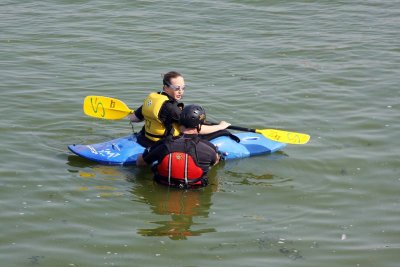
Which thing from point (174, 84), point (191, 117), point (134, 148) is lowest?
point (134, 148)

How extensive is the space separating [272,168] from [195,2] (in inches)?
316

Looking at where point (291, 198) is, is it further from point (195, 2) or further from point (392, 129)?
point (195, 2)

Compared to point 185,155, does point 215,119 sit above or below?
below

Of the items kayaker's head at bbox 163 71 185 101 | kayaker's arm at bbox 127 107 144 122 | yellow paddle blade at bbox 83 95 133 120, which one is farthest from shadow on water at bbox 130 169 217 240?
yellow paddle blade at bbox 83 95 133 120

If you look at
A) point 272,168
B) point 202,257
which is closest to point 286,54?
point 272,168

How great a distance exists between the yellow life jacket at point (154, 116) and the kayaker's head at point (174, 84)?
8 centimetres

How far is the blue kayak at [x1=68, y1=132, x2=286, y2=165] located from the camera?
28.8ft

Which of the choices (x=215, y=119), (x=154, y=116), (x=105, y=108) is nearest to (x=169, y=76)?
(x=154, y=116)

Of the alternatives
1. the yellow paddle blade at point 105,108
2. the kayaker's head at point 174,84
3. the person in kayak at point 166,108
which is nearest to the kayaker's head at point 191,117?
the person in kayak at point 166,108

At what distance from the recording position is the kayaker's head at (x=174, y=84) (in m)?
8.32

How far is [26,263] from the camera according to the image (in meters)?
6.56

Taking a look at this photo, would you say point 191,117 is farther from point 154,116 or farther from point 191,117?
point 154,116

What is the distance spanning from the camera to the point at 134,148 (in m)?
8.86

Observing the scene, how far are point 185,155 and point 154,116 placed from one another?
0.71 m
